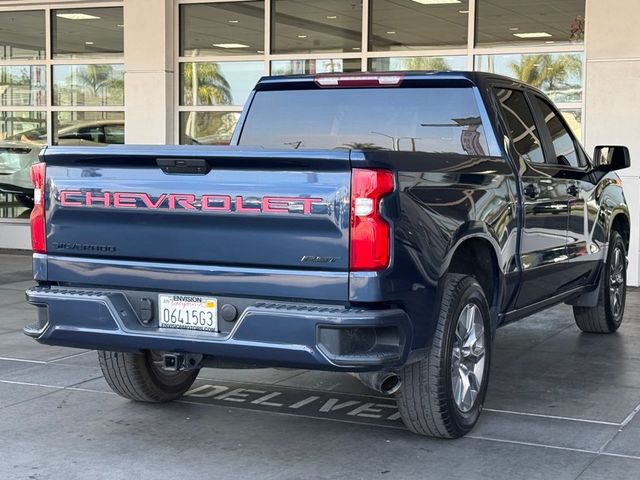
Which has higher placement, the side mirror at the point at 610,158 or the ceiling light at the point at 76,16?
the ceiling light at the point at 76,16

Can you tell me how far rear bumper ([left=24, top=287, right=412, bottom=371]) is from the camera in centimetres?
459

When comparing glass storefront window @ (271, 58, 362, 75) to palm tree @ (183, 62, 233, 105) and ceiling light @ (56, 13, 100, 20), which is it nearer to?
palm tree @ (183, 62, 233, 105)

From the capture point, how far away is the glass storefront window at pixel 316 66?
13062 mm

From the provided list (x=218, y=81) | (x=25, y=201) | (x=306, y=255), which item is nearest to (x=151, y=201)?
(x=306, y=255)

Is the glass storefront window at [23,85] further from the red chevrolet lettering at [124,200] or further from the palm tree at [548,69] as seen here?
the red chevrolet lettering at [124,200]

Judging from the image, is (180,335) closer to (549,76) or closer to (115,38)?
(549,76)

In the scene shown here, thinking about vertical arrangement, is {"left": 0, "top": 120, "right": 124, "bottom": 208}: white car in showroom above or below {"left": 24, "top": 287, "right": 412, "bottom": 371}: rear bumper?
above

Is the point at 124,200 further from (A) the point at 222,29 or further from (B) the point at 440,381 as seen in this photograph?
(A) the point at 222,29

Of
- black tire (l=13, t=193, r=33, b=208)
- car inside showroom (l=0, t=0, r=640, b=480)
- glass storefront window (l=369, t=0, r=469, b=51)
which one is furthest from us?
black tire (l=13, t=193, r=33, b=208)

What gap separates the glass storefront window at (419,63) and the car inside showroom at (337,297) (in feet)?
14.4

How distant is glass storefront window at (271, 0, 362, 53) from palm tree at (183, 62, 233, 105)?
2.92 ft

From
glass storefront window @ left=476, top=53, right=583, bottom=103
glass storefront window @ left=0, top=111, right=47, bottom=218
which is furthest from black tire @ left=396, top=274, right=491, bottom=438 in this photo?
glass storefront window @ left=0, top=111, right=47, bottom=218

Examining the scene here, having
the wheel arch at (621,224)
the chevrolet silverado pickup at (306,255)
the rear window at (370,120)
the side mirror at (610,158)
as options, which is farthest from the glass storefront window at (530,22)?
the rear window at (370,120)

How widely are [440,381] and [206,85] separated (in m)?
9.44
